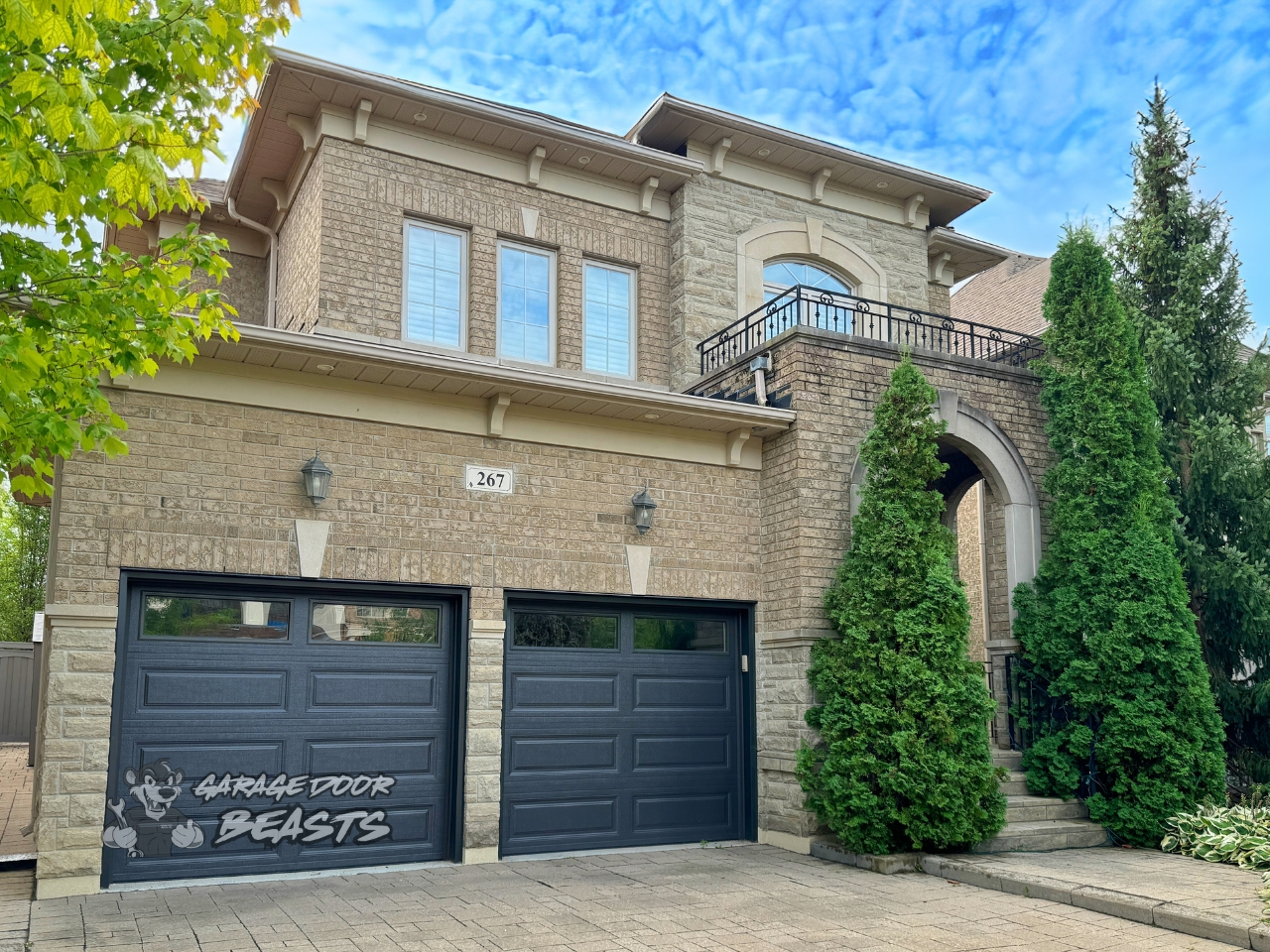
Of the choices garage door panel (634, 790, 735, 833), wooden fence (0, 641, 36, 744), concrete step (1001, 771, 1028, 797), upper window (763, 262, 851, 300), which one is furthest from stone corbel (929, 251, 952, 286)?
wooden fence (0, 641, 36, 744)

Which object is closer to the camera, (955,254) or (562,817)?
(562,817)

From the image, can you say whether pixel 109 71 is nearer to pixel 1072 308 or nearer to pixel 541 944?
pixel 541 944

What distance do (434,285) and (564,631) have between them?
4388mm

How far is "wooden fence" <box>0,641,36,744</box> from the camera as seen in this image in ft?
66.5

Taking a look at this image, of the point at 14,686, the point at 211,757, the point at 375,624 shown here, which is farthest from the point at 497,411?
the point at 14,686

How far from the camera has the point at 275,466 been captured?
830 cm

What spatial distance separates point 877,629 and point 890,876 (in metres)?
2.02

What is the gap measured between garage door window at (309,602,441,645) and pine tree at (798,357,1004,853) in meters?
3.48

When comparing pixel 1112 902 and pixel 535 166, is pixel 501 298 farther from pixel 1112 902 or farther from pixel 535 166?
pixel 1112 902

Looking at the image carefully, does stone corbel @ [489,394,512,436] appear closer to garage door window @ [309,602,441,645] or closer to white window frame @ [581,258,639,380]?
garage door window @ [309,602,441,645]

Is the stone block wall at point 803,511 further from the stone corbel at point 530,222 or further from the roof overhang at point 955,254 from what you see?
the roof overhang at point 955,254

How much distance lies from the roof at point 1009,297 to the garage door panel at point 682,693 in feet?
40.8

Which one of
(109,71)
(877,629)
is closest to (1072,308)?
(877,629)

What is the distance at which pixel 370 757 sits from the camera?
8508mm
